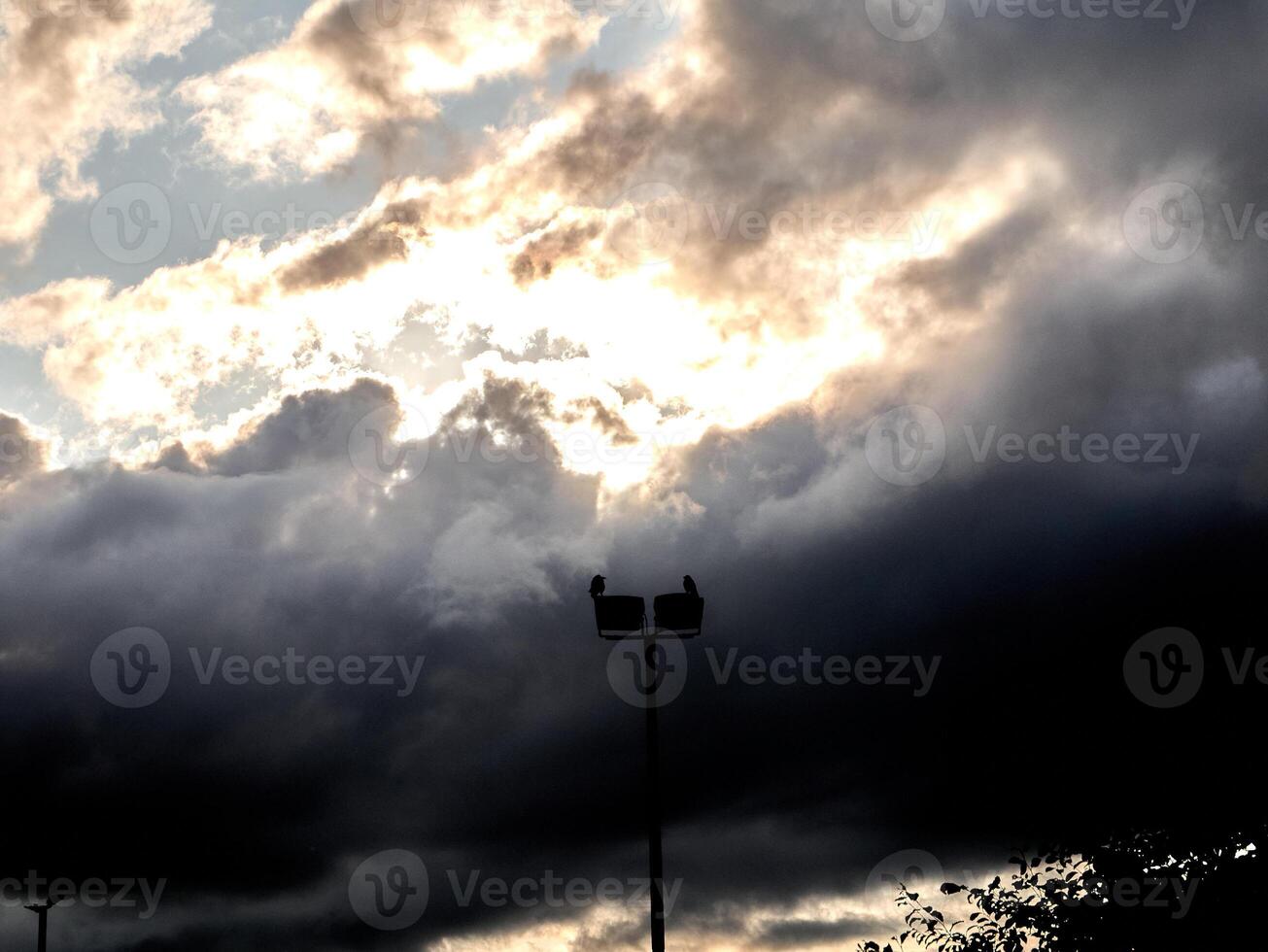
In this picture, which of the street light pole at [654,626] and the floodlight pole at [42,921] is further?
the floodlight pole at [42,921]

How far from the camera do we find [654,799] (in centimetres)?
1656

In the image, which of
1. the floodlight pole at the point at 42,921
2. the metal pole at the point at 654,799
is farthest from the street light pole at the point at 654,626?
the floodlight pole at the point at 42,921

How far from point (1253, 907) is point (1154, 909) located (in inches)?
62.3

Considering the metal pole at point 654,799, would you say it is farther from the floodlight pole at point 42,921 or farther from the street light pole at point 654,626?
the floodlight pole at point 42,921

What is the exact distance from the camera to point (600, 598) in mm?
16688

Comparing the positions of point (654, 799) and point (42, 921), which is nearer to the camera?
point (654, 799)

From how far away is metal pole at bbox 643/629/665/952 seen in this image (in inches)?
613

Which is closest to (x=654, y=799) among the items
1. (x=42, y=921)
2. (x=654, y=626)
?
(x=654, y=626)

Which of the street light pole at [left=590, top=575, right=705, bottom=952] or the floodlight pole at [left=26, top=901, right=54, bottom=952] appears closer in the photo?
the street light pole at [left=590, top=575, right=705, bottom=952]

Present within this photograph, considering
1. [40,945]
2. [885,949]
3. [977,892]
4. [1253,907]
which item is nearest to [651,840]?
[885,949]

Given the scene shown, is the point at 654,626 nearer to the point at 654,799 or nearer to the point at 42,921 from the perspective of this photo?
the point at 654,799

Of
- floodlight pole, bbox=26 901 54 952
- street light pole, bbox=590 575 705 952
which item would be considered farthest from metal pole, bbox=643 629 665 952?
floodlight pole, bbox=26 901 54 952

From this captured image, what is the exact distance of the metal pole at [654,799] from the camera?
15578mm

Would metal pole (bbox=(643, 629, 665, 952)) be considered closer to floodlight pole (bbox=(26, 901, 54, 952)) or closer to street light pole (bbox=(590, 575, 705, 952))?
street light pole (bbox=(590, 575, 705, 952))
